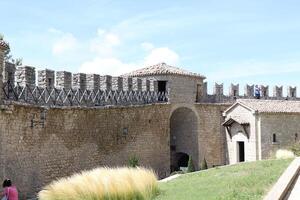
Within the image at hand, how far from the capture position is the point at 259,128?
32125 mm

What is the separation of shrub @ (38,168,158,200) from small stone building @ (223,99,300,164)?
64.8 feet

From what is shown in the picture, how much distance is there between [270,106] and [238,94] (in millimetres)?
3622

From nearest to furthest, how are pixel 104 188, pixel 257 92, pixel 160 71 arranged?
pixel 104 188, pixel 160 71, pixel 257 92

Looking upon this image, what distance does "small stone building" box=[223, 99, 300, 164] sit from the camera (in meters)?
32.2

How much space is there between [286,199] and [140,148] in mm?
17568

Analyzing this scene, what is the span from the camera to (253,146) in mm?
32406

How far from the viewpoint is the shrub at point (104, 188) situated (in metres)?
12.3

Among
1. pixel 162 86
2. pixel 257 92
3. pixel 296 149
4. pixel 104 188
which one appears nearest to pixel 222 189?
pixel 104 188

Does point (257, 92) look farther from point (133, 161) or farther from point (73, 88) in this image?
point (73, 88)

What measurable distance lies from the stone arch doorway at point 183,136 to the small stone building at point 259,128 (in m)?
2.46

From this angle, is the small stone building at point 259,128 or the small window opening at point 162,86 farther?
the small stone building at point 259,128

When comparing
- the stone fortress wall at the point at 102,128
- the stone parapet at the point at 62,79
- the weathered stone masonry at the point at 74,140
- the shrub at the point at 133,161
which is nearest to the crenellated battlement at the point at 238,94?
the stone fortress wall at the point at 102,128

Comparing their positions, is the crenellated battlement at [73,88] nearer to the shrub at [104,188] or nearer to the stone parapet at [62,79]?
the stone parapet at [62,79]

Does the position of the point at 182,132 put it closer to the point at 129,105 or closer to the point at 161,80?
the point at 161,80
